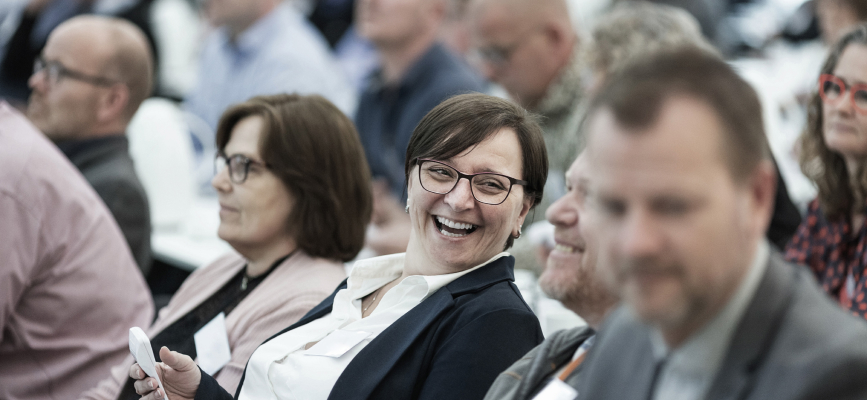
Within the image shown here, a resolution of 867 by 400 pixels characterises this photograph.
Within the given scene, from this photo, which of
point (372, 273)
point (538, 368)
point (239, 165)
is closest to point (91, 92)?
point (239, 165)

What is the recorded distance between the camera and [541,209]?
3.21 m

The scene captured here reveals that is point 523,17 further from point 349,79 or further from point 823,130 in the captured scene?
point 349,79

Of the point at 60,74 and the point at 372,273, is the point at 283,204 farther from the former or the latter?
the point at 60,74

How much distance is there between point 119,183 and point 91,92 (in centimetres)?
50

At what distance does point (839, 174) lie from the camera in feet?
7.65

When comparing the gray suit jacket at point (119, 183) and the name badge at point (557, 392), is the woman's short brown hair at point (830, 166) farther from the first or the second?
the gray suit jacket at point (119, 183)

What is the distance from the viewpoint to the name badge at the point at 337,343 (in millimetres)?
1733

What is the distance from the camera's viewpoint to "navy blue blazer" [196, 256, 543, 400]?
61.0 inches

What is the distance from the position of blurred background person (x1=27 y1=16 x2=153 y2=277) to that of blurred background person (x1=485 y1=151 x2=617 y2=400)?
1.90 m

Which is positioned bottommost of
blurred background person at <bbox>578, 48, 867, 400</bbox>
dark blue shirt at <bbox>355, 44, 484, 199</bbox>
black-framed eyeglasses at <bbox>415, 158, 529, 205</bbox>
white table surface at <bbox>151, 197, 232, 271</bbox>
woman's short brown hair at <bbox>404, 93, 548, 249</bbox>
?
white table surface at <bbox>151, 197, 232, 271</bbox>

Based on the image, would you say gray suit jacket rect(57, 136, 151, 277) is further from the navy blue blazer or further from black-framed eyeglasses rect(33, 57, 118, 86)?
the navy blue blazer

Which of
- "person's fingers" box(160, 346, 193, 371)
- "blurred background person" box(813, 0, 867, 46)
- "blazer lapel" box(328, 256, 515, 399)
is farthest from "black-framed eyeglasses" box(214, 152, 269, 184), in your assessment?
"blurred background person" box(813, 0, 867, 46)

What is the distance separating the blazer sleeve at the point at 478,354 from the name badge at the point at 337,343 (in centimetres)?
21

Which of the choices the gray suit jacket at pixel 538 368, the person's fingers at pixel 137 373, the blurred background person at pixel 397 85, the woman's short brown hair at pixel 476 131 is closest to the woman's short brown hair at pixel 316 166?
the woman's short brown hair at pixel 476 131
